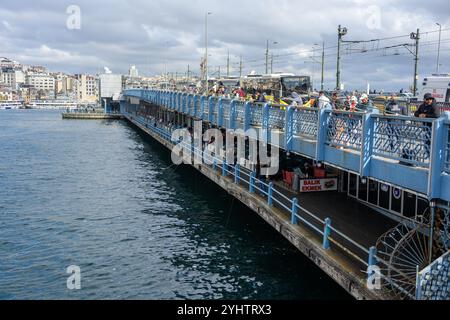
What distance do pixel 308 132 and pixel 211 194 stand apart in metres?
14.2

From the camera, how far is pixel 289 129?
671 inches

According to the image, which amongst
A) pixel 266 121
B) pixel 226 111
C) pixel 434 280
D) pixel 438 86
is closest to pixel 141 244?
pixel 266 121

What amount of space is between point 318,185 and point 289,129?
4493 millimetres

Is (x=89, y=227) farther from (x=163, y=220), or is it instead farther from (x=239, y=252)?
(x=239, y=252)

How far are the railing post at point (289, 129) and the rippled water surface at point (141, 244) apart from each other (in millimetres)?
4353

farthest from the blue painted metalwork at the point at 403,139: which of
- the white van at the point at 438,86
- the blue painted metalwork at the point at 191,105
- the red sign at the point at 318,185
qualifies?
the blue painted metalwork at the point at 191,105

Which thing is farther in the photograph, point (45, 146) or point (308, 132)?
point (45, 146)

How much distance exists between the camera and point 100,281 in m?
15.8

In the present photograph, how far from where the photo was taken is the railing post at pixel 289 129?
55.4ft

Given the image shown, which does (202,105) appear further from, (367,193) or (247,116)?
(367,193)

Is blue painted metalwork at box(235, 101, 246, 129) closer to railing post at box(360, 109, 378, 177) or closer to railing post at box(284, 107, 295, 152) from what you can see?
railing post at box(284, 107, 295, 152)

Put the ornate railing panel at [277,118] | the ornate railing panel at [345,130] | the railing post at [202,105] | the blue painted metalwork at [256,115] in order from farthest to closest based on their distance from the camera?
the railing post at [202,105] < the blue painted metalwork at [256,115] < the ornate railing panel at [277,118] < the ornate railing panel at [345,130]

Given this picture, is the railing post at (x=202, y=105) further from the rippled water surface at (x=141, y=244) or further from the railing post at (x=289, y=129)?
the railing post at (x=289, y=129)
